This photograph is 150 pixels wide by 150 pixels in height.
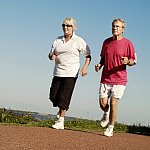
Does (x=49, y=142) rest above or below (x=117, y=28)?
below

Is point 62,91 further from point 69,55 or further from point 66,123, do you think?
point 66,123

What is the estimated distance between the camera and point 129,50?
7379 mm

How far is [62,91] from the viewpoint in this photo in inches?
302

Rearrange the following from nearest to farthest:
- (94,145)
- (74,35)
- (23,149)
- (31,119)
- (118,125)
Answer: (23,149) → (94,145) → (74,35) → (31,119) → (118,125)

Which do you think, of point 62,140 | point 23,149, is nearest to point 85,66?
point 62,140

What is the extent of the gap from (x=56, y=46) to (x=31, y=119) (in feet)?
13.1

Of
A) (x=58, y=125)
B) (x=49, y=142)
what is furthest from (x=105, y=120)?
(x=49, y=142)

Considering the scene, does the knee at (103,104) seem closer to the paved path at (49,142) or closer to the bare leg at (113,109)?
the bare leg at (113,109)

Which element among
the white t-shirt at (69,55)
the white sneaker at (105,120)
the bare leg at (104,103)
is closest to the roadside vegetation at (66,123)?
the white sneaker at (105,120)

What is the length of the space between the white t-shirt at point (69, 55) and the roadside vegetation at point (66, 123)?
5.59ft

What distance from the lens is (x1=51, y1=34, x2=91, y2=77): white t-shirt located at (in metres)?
7.69

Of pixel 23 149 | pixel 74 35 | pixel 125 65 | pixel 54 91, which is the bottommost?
pixel 23 149

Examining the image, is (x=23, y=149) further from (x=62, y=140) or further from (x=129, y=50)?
(x=129, y=50)

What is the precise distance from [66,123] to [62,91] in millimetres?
3641
